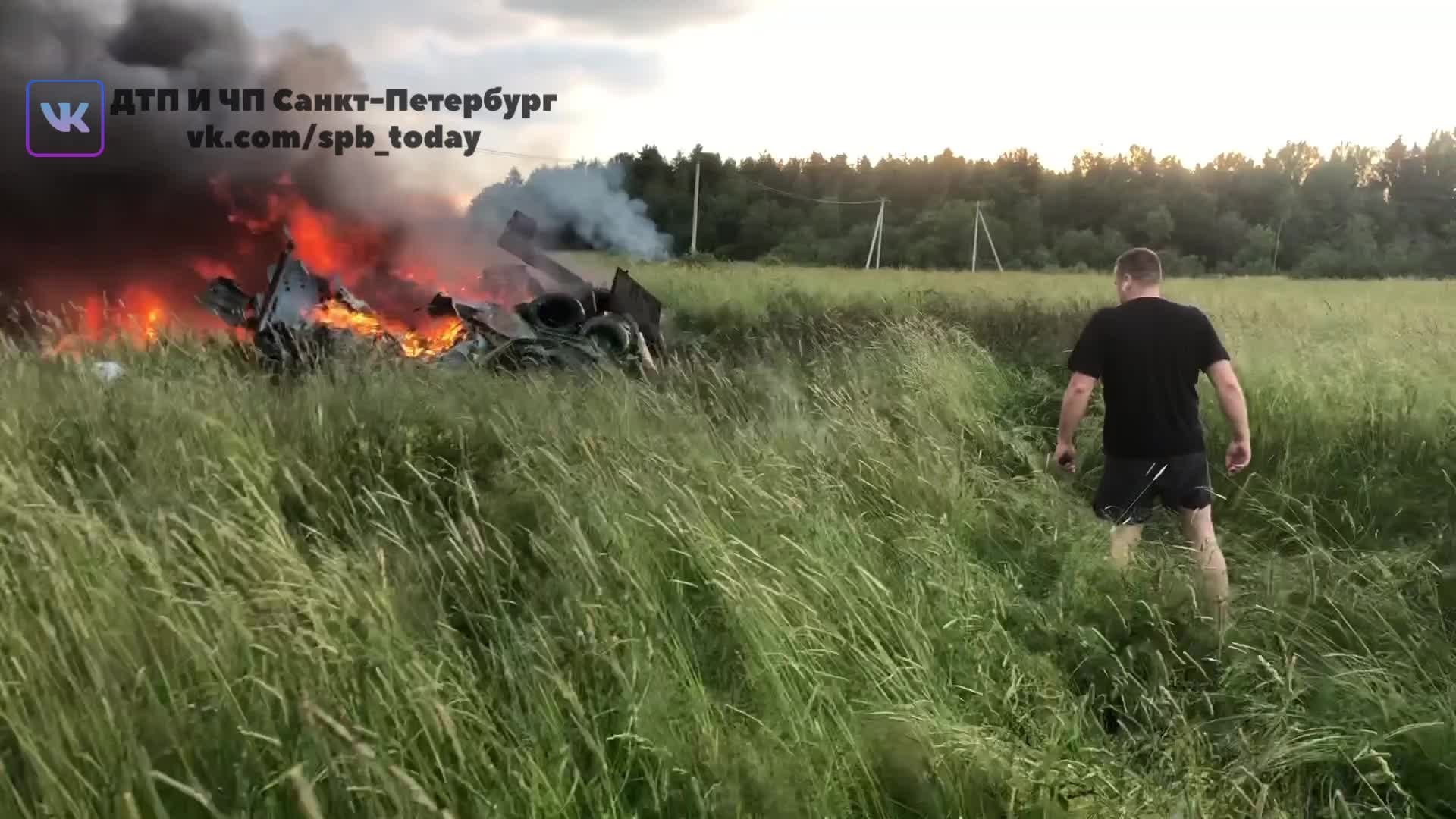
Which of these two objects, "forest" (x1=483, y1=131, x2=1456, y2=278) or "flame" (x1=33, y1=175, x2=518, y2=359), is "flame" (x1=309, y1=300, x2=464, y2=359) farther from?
"forest" (x1=483, y1=131, x2=1456, y2=278)

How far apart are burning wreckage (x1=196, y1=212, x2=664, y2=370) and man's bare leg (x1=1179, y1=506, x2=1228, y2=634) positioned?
5550 mm

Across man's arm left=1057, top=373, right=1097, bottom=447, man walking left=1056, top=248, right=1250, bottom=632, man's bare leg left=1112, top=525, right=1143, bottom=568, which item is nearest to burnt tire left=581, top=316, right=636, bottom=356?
man's arm left=1057, top=373, right=1097, bottom=447

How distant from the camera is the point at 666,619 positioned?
8.74 feet

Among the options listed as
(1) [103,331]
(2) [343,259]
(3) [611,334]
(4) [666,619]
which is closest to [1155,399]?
(4) [666,619]

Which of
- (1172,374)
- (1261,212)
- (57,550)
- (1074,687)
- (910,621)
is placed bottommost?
(1074,687)

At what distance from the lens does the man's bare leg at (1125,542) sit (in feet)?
12.8

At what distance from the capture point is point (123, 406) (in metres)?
4.75

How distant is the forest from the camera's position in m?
41.9

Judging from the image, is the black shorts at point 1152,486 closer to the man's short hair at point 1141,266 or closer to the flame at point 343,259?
the man's short hair at point 1141,266

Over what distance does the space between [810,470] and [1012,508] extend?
1.17m

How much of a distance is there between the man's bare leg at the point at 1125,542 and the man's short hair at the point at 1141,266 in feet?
4.23

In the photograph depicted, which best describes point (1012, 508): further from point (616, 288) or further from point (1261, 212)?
point (1261, 212)

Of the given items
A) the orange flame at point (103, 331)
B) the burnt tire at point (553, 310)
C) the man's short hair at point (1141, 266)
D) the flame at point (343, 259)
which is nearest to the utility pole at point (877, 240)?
the flame at point (343, 259)

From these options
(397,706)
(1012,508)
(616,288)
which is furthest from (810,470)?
(616,288)
